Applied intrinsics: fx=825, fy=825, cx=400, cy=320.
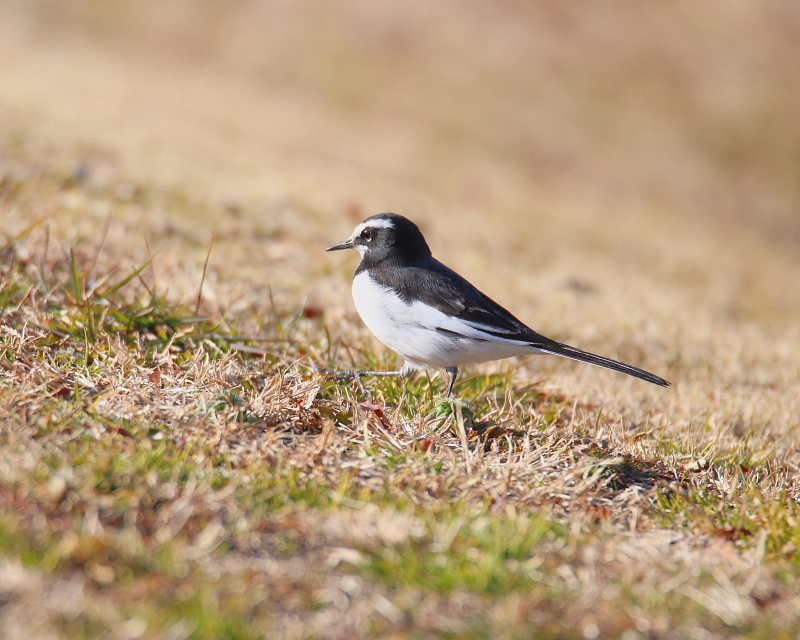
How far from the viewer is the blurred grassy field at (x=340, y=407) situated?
8.85 ft

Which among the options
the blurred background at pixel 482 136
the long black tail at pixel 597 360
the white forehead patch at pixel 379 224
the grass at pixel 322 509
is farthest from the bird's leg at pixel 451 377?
the blurred background at pixel 482 136

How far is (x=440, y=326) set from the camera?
179 inches

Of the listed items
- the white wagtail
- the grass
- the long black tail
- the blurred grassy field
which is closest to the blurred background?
the blurred grassy field

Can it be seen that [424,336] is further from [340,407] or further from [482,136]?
[482,136]

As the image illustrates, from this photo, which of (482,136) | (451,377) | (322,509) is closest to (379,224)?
(451,377)

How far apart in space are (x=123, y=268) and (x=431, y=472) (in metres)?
3.32

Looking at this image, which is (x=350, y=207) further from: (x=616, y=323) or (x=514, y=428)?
(x=514, y=428)

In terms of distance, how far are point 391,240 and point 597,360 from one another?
152cm

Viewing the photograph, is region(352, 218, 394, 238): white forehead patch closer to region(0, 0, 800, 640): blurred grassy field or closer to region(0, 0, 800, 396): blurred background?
region(0, 0, 800, 640): blurred grassy field

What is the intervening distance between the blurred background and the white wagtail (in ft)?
5.79

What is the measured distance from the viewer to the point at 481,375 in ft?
17.3

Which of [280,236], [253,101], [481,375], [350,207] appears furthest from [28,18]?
[481,375]

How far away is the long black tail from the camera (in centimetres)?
436

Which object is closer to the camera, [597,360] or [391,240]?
[597,360]
